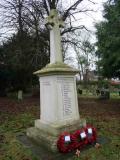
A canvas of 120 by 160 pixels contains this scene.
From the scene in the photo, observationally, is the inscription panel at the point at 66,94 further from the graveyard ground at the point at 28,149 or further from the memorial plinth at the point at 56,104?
the graveyard ground at the point at 28,149

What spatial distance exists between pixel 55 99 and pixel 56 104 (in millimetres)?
133

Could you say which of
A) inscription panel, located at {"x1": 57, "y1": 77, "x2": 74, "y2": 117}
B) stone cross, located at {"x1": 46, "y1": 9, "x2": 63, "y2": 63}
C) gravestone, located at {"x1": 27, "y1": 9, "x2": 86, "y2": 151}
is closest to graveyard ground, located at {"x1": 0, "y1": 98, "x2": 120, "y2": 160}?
gravestone, located at {"x1": 27, "y1": 9, "x2": 86, "y2": 151}

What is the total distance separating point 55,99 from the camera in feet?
18.0

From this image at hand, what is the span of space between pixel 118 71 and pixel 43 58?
21.3 feet

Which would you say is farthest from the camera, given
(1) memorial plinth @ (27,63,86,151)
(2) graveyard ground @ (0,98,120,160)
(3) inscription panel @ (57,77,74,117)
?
(3) inscription panel @ (57,77,74,117)

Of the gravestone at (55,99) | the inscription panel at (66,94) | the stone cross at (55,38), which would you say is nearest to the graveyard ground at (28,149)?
the gravestone at (55,99)

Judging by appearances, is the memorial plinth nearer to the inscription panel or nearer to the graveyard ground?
the inscription panel

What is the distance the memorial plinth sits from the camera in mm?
5457

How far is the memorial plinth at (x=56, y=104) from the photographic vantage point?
546 cm

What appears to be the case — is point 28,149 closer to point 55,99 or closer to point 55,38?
point 55,99

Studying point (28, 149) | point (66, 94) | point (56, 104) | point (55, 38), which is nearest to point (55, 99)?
point (56, 104)

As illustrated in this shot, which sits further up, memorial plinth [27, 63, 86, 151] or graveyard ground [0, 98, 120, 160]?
memorial plinth [27, 63, 86, 151]

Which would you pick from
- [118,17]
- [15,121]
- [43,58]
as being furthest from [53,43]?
[43,58]

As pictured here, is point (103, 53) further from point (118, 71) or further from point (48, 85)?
point (48, 85)
